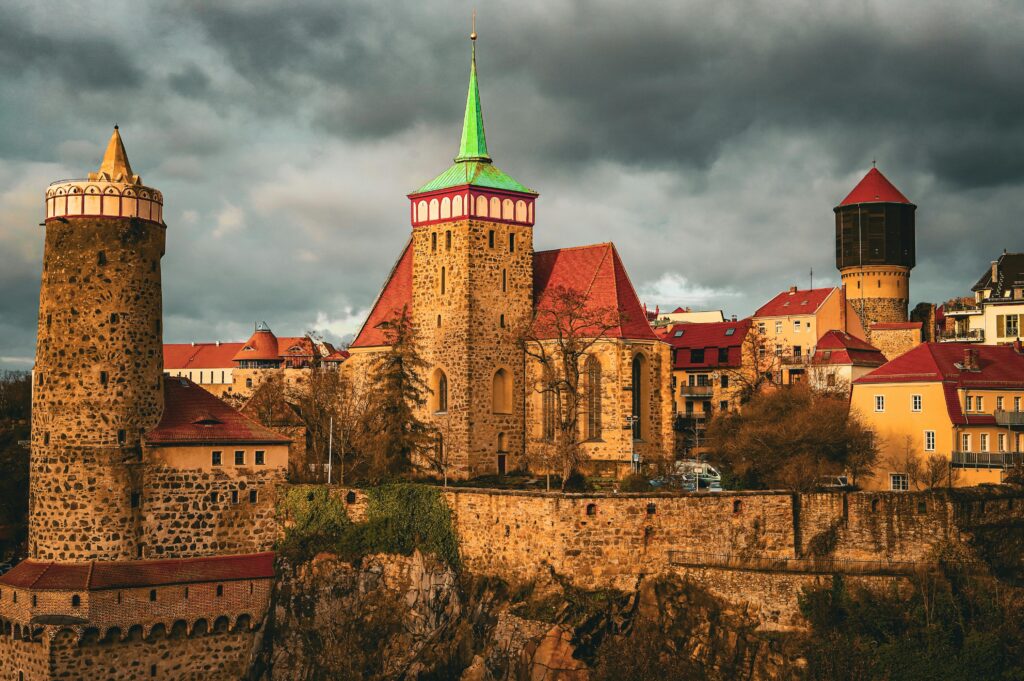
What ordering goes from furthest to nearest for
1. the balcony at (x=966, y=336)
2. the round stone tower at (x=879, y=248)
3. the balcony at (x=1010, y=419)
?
the round stone tower at (x=879, y=248), the balcony at (x=966, y=336), the balcony at (x=1010, y=419)

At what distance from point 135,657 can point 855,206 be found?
56304 mm

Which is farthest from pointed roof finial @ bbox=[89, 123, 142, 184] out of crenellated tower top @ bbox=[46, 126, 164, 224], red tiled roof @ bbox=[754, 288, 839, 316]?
red tiled roof @ bbox=[754, 288, 839, 316]

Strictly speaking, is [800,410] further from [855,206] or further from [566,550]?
[855,206]

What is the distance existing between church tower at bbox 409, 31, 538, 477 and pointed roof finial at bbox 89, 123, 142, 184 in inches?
610

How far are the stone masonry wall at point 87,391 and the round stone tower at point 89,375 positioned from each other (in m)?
0.03

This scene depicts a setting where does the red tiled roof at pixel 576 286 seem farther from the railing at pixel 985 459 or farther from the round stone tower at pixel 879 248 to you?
the round stone tower at pixel 879 248

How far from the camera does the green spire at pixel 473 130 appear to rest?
6075 centimetres

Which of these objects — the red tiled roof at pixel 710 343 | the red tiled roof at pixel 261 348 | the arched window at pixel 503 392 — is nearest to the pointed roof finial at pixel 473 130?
the arched window at pixel 503 392

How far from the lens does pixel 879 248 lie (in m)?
85.4

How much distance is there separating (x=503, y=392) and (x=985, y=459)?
1942 centimetres

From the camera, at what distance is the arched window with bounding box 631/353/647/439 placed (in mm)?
59094

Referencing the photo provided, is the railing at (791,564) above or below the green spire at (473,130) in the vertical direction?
below

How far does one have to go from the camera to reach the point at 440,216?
193 feet

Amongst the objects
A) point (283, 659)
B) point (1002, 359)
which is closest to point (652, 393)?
point (1002, 359)
